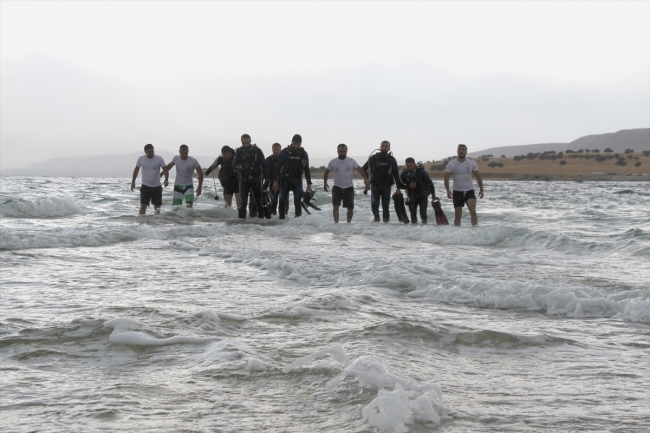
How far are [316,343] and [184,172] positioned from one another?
486 inches

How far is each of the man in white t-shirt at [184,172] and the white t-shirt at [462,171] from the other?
5.81m

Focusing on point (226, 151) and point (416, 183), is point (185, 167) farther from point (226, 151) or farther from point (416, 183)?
point (416, 183)

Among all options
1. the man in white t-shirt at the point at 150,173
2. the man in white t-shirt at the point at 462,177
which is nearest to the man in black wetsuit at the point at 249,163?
the man in white t-shirt at the point at 150,173

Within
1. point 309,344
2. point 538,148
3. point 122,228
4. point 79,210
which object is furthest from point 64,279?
point 538,148

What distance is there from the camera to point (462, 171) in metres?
13.2

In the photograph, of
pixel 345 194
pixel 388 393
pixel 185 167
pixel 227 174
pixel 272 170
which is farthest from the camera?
pixel 227 174

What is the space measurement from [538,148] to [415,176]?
169303mm

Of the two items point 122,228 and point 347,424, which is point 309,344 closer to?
point 347,424

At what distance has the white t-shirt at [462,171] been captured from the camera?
1313cm

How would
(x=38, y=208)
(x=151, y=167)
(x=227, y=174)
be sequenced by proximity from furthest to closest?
1. (x=38, y=208)
2. (x=227, y=174)
3. (x=151, y=167)

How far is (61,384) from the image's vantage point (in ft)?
10.3

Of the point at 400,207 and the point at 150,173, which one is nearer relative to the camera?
the point at 400,207

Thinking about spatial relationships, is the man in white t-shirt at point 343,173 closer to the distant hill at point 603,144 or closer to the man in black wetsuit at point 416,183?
the man in black wetsuit at point 416,183

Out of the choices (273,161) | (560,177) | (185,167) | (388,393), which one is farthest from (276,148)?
(560,177)
